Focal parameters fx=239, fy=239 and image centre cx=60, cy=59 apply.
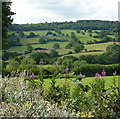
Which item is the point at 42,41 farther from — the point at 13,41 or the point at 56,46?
the point at 13,41

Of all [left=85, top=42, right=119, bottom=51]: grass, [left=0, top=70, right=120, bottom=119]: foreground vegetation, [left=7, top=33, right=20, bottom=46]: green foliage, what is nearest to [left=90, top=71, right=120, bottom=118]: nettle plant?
[left=0, top=70, right=120, bottom=119]: foreground vegetation

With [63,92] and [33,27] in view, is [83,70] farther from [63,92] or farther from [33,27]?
[33,27]

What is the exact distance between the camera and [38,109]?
2.51 meters

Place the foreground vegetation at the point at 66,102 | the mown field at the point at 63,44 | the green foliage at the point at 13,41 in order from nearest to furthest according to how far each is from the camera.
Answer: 1. the foreground vegetation at the point at 66,102
2. the mown field at the point at 63,44
3. the green foliage at the point at 13,41

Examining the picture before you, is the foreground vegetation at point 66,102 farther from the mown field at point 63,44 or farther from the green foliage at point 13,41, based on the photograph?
the green foliage at point 13,41

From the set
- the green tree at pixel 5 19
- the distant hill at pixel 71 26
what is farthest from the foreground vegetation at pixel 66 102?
the distant hill at pixel 71 26

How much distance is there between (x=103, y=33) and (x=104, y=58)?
15679mm

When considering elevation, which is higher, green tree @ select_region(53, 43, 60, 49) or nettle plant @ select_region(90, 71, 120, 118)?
green tree @ select_region(53, 43, 60, 49)

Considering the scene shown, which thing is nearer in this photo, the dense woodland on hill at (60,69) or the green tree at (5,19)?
the dense woodland on hill at (60,69)

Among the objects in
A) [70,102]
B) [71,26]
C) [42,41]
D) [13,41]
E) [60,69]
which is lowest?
[70,102]

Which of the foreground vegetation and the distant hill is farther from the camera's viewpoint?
the distant hill

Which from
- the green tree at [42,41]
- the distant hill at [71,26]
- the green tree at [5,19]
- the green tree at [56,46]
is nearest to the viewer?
the green tree at [5,19]

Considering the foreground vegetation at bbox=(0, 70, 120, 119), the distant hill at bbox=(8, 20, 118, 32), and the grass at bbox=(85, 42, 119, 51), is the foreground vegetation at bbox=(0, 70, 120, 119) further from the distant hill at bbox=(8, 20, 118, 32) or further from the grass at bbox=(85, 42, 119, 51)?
the distant hill at bbox=(8, 20, 118, 32)

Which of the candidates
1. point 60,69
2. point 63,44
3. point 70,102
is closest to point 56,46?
point 63,44
